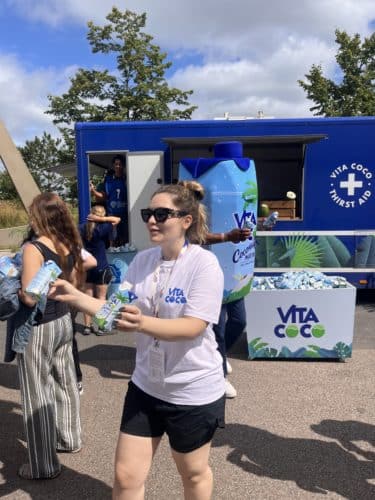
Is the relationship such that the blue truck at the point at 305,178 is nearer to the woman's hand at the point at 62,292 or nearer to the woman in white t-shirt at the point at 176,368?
the woman in white t-shirt at the point at 176,368

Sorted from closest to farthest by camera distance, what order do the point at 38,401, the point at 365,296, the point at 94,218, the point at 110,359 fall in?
the point at 38,401 < the point at 110,359 < the point at 94,218 < the point at 365,296

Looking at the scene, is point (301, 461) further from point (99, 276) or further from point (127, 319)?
point (99, 276)

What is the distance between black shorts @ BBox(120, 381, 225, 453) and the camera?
Result: 1866mm

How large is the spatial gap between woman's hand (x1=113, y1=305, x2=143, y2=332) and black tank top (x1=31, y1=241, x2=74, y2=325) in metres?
1.06

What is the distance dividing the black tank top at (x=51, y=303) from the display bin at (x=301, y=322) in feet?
7.55

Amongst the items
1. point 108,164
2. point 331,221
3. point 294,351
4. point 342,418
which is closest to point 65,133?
point 108,164

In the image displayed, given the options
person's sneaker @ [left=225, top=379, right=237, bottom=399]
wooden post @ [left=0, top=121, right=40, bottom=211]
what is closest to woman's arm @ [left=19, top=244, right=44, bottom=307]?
person's sneaker @ [left=225, top=379, right=237, bottom=399]

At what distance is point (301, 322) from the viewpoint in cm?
465

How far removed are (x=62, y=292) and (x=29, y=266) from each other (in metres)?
0.74

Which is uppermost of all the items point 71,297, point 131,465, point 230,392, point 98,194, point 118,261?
point 98,194

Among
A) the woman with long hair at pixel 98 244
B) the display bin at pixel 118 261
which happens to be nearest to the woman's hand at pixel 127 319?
the woman with long hair at pixel 98 244

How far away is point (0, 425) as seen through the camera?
11.5ft

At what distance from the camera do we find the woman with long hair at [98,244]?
5.68 metres

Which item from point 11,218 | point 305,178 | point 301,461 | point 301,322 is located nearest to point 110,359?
point 301,322
